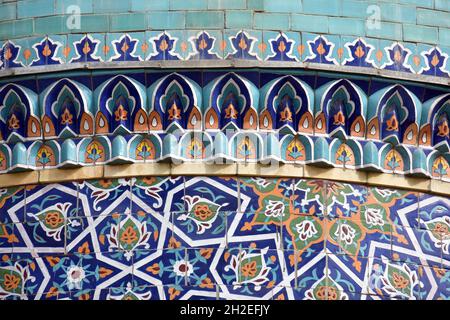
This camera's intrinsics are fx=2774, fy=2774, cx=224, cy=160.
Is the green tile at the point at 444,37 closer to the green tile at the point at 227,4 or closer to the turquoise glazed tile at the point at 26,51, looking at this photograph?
the green tile at the point at 227,4

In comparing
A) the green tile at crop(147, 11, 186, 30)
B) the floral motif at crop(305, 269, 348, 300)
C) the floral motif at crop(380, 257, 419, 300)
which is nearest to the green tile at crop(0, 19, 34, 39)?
the green tile at crop(147, 11, 186, 30)

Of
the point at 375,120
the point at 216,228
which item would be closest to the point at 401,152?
the point at 375,120

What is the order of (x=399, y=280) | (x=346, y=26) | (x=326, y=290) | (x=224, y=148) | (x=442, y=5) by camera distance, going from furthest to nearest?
(x=442, y=5) < (x=346, y=26) < (x=224, y=148) < (x=399, y=280) < (x=326, y=290)

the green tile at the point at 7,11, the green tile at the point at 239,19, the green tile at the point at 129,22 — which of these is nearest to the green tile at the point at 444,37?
the green tile at the point at 239,19

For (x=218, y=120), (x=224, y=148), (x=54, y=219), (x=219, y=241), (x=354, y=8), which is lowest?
(x=219, y=241)

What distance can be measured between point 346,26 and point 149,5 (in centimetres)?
93

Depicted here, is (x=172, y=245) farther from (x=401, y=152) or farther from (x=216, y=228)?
(x=401, y=152)

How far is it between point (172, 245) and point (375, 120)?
1.20 m

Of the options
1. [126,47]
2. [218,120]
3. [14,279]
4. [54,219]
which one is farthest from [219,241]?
[126,47]

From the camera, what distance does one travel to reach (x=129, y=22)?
1296 cm

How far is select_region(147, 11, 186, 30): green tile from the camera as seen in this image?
12.9m

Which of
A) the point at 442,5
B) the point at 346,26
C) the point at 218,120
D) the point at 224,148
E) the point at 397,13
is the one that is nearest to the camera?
the point at 224,148

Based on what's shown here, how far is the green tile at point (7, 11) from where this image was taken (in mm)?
13141

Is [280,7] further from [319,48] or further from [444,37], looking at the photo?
[444,37]
